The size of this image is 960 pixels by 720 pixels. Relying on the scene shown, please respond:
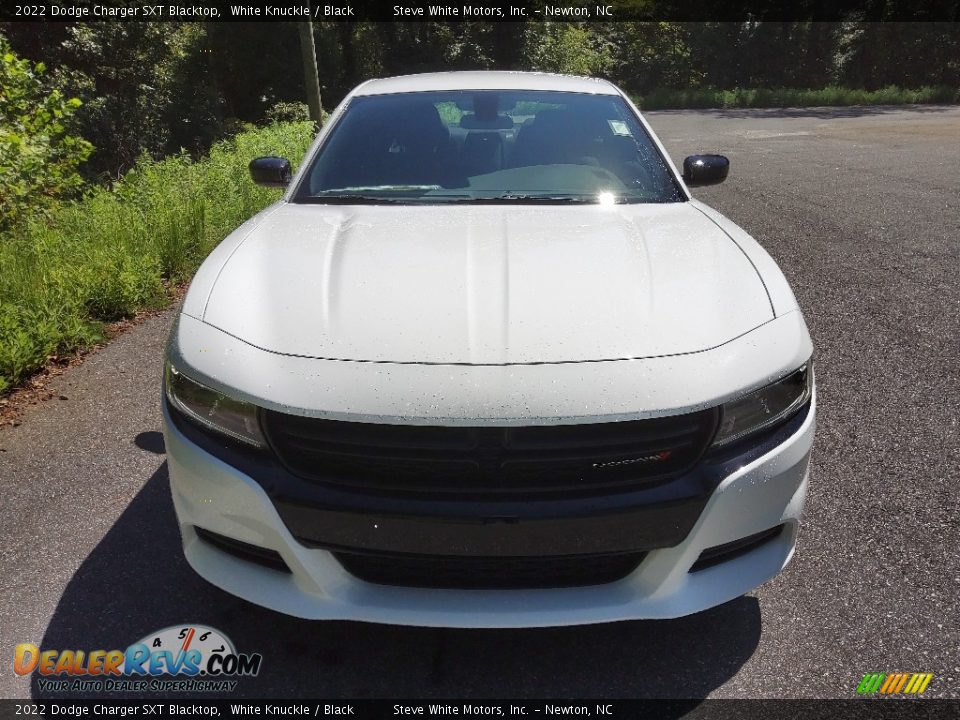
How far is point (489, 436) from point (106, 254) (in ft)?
15.3

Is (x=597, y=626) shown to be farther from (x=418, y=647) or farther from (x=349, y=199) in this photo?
(x=349, y=199)

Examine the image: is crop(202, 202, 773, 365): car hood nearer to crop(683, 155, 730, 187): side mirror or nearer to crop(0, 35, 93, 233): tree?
crop(683, 155, 730, 187): side mirror

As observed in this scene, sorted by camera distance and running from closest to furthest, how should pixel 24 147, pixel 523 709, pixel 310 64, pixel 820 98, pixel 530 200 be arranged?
1. pixel 523 709
2. pixel 530 200
3. pixel 24 147
4. pixel 310 64
5. pixel 820 98

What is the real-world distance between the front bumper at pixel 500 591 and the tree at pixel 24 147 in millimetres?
5376

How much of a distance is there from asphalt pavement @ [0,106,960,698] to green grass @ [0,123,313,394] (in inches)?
11.2

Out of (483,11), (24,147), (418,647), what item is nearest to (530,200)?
(418,647)

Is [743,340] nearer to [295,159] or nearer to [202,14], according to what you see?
[295,159]

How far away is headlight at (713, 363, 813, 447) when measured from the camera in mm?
1872

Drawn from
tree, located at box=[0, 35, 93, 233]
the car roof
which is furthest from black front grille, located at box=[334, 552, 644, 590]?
tree, located at box=[0, 35, 93, 233]

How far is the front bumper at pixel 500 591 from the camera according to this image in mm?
1848

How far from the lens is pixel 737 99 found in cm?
3469

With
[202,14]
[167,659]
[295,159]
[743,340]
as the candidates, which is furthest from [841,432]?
[202,14]

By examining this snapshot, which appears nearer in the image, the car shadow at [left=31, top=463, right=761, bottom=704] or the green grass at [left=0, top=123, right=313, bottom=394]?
the car shadow at [left=31, top=463, right=761, bottom=704]

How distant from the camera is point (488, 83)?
12.4 ft
